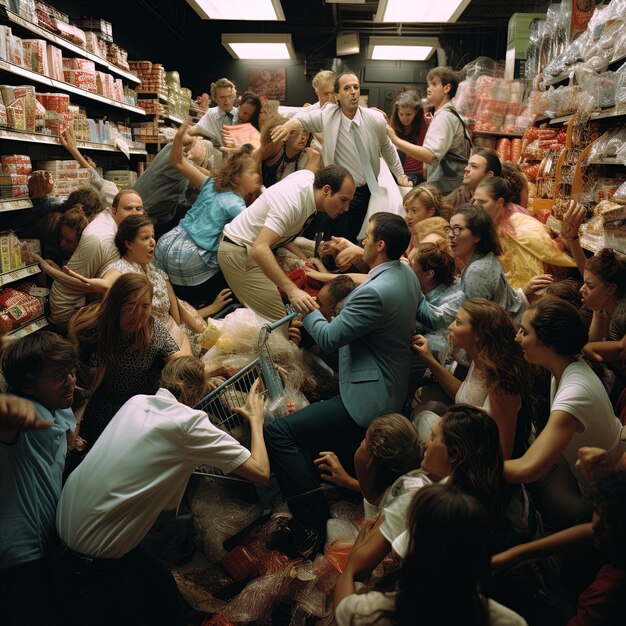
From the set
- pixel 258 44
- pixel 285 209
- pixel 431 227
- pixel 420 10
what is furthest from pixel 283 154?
pixel 258 44

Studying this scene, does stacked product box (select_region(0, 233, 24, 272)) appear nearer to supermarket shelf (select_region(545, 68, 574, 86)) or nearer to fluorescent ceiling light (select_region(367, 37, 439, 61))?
supermarket shelf (select_region(545, 68, 574, 86))

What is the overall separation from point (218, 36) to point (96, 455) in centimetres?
1137

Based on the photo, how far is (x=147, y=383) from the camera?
10.2ft

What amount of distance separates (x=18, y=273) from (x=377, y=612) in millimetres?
3475

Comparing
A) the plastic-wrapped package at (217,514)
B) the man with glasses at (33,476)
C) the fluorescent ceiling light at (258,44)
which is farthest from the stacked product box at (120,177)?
the man with glasses at (33,476)

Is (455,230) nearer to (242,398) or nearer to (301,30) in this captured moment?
(242,398)

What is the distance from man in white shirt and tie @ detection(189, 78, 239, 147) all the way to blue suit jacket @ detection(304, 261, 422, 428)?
3.71m

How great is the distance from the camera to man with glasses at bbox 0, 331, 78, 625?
198 cm

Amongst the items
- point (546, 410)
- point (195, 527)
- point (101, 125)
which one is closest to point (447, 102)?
point (546, 410)

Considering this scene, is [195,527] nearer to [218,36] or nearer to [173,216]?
[173,216]

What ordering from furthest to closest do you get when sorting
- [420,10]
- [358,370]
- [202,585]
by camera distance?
1. [420,10]
2. [358,370]
3. [202,585]

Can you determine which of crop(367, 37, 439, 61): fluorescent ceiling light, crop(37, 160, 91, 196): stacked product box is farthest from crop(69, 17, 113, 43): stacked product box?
crop(367, 37, 439, 61): fluorescent ceiling light

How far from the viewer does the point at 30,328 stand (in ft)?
13.4

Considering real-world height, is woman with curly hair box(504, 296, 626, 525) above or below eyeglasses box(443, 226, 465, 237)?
below
